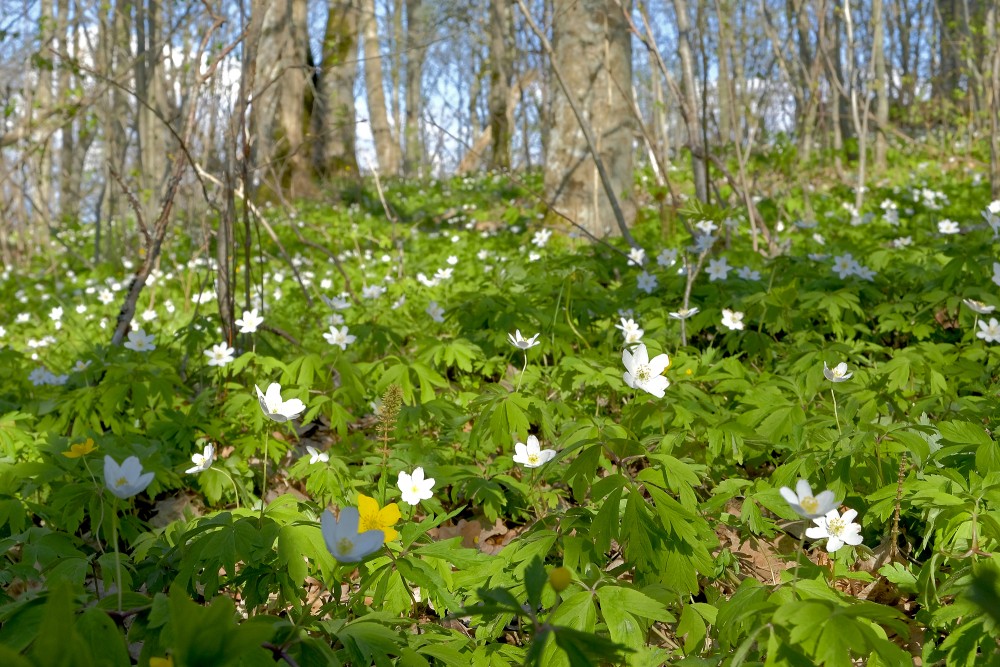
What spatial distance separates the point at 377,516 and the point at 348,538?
1.12 feet

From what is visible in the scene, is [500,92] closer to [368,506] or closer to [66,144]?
[66,144]

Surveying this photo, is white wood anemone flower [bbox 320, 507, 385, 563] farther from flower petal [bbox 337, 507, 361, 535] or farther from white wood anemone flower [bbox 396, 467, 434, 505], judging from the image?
white wood anemone flower [bbox 396, 467, 434, 505]

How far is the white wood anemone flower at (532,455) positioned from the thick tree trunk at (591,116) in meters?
3.98

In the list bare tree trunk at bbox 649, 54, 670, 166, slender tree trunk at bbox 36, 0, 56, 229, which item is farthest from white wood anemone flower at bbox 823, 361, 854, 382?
slender tree trunk at bbox 36, 0, 56, 229

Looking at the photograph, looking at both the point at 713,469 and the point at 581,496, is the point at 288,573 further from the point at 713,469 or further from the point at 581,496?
the point at 713,469

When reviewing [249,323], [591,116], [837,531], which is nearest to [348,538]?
[837,531]

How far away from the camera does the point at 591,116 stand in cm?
579

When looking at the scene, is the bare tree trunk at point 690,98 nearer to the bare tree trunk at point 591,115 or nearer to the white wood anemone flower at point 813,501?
the bare tree trunk at point 591,115

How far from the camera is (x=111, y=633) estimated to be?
973mm

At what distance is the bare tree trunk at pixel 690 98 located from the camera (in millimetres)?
4016

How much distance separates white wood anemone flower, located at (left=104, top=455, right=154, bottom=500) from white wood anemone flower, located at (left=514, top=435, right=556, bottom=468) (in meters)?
0.90

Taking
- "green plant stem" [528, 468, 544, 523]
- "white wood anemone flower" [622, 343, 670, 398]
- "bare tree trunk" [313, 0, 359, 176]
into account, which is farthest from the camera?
"bare tree trunk" [313, 0, 359, 176]

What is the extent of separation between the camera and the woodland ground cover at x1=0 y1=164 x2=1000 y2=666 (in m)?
1.17

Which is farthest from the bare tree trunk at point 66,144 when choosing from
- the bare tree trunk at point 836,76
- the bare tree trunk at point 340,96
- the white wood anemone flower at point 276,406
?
the bare tree trunk at point 836,76
